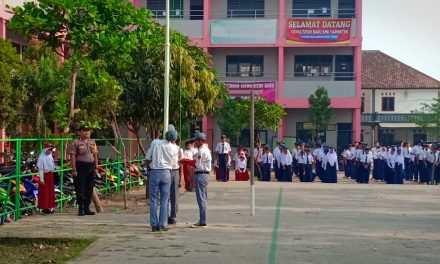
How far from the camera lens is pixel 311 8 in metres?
41.3

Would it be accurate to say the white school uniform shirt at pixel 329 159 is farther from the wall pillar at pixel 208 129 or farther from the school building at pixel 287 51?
the wall pillar at pixel 208 129

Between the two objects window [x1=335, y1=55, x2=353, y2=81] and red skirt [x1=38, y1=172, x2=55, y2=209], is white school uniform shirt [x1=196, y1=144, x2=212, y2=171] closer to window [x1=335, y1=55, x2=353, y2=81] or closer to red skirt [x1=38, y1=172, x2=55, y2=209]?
red skirt [x1=38, y1=172, x2=55, y2=209]

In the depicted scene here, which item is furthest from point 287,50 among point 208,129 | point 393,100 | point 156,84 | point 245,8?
point 156,84

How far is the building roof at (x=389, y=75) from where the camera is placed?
194 feet

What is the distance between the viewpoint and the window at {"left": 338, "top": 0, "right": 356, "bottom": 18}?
40.7 meters

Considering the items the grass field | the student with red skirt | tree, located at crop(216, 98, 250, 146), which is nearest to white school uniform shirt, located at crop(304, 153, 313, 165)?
the student with red skirt

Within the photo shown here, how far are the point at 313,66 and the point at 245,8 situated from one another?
5451mm

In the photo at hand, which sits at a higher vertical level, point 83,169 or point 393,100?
point 393,100

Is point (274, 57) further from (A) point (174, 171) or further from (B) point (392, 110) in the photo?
(A) point (174, 171)

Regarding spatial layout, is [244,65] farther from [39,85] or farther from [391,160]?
[39,85]

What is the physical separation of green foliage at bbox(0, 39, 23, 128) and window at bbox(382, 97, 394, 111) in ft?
139

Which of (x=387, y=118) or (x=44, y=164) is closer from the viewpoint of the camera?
(x=44, y=164)

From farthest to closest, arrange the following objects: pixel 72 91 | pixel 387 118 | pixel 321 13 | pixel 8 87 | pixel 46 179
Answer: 1. pixel 387 118
2. pixel 321 13
3. pixel 8 87
4. pixel 72 91
5. pixel 46 179

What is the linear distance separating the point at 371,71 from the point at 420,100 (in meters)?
5.33
